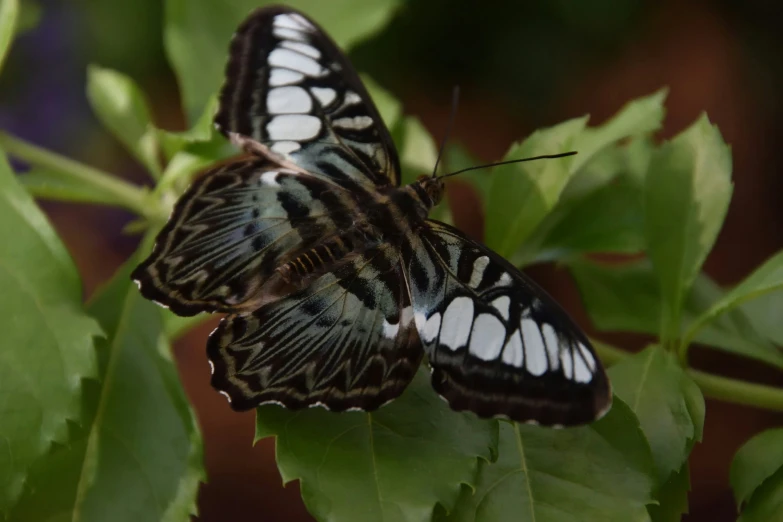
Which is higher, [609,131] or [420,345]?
[609,131]

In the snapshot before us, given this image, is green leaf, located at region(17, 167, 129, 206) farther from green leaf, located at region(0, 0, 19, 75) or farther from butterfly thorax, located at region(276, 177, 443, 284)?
butterfly thorax, located at region(276, 177, 443, 284)

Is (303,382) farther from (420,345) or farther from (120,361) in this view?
(120,361)

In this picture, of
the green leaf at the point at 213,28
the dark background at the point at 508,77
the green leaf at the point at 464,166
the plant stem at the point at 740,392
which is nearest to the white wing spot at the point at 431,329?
the plant stem at the point at 740,392

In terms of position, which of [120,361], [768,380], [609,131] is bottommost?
[768,380]

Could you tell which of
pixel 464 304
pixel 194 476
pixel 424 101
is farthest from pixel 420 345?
pixel 424 101

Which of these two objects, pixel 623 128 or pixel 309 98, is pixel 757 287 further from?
pixel 309 98

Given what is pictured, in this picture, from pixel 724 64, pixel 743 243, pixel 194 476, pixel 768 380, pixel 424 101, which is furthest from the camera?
pixel 424 101

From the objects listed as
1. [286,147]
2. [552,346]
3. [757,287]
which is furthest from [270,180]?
[757,287]
